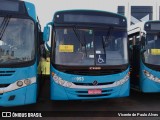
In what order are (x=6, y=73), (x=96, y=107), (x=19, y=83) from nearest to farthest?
(x=6, y=73) < (x=19, y=83) < (x=96, y=107)

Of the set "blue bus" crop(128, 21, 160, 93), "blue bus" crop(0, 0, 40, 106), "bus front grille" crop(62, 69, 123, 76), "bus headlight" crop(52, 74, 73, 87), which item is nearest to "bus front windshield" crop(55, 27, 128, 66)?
"bus front grille" crop(62, 69, 123, 76)

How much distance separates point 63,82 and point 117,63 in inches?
65.1

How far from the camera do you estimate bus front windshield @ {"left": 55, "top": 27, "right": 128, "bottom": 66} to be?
8047mm

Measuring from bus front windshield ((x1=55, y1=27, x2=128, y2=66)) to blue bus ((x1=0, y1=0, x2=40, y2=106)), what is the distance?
81 centimetres

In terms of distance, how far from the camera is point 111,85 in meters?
8.19

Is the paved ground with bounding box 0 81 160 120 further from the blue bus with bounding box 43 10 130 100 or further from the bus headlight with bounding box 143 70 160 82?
the bus headlight with bounding box 143 70 160 82

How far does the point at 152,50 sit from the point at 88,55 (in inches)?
96.3

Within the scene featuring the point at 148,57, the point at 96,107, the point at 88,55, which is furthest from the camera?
the point at 148,57

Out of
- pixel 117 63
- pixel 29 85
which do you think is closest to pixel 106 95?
pixel 117 63

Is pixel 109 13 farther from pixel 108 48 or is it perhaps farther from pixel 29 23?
pixel 29 23

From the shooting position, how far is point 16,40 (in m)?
7.29

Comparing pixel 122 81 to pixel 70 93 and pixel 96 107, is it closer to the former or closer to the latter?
pixel 96 107

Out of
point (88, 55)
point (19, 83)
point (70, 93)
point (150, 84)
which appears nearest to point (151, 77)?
point (150, 84)

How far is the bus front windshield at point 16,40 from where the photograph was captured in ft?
23.5
